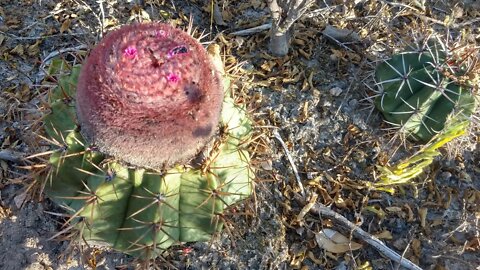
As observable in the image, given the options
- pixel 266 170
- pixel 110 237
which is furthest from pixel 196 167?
pixel 266 170

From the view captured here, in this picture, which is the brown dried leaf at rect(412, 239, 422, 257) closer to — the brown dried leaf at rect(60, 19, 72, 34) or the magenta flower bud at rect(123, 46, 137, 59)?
the magenta flower bud at rect(123, 46, 137, 59)

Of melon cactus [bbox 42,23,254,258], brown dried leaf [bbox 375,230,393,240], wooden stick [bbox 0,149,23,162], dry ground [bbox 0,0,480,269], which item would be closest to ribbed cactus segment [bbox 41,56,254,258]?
melon cactus [bbox 42,23,254,258]

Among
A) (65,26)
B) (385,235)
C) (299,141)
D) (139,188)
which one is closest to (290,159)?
(299,141)

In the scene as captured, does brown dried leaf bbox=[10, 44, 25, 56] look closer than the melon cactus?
No

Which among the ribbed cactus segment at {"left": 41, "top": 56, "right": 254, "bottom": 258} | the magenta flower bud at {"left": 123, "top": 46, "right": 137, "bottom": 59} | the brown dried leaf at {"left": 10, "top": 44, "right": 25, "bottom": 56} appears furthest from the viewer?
the brown dried leaf at {"left": 10, "top": 44, "right": 25, "bottom": 56}

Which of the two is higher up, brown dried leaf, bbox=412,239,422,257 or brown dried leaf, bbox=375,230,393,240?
brown dried leaf, bbox=375,230,393,240

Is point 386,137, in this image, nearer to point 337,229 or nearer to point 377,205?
point 377,205
